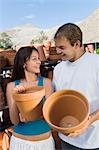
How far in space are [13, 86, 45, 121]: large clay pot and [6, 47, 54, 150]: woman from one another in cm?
6

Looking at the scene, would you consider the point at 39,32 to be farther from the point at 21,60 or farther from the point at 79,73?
the point at 79,73

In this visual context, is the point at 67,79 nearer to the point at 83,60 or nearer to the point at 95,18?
the point at 83,60

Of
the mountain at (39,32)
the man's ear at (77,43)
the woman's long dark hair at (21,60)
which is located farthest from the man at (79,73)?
the mountain at (39,32)

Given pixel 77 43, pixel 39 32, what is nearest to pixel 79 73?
pixel 77 43

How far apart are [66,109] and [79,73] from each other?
15cm

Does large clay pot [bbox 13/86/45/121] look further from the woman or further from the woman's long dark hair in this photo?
the woman's long dark hair

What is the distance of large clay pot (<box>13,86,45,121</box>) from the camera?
1.09 m

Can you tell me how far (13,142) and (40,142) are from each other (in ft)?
0.37

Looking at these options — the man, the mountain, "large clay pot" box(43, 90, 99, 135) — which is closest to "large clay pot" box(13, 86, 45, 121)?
"large clay pot" box(43, 90, 99, 135)

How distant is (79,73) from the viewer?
1236 millimetres

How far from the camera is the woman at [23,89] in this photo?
1.21 m

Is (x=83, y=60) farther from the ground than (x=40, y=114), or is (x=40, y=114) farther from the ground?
(x=83, y=60)

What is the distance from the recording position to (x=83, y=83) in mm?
1218

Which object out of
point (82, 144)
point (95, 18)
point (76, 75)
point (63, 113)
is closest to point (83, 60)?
point (76, 75)
